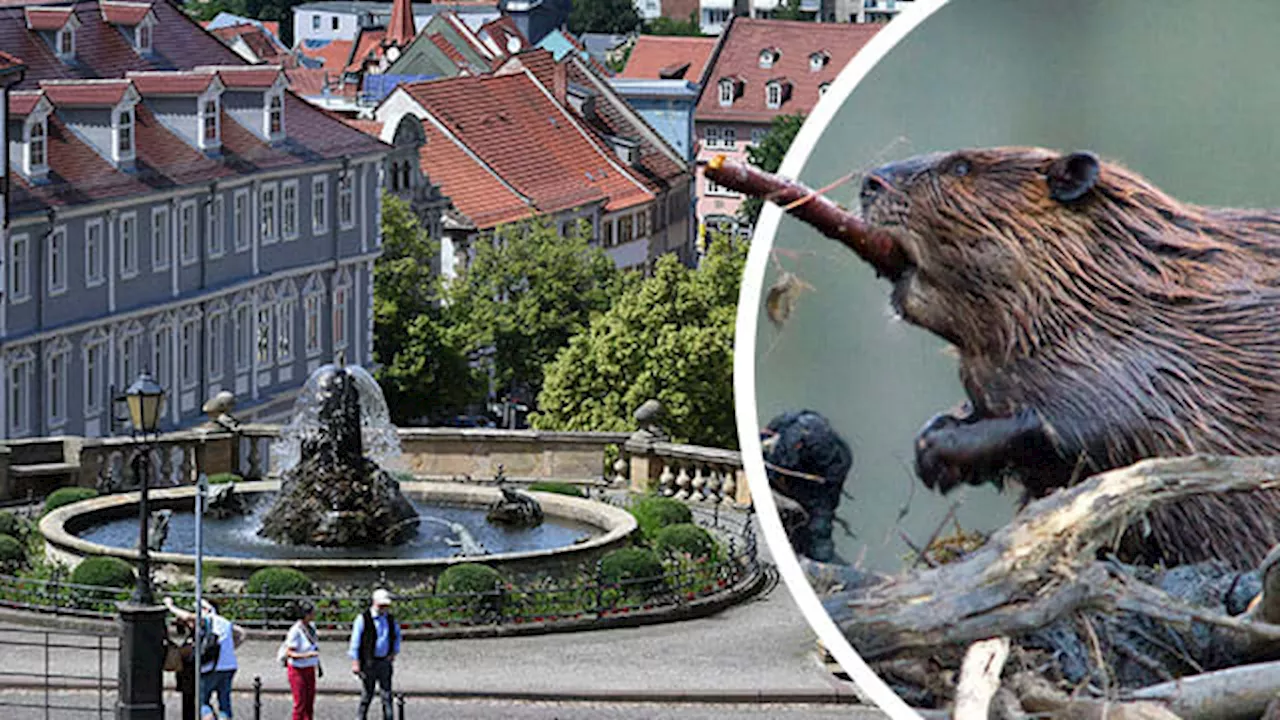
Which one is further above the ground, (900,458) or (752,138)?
(900,458)

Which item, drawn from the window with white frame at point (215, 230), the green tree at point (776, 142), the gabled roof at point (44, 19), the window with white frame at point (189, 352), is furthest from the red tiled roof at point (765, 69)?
the gabled roof at point (44, 19)

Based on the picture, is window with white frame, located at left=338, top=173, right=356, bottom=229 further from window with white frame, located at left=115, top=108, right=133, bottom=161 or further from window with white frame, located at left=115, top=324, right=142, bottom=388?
window with white frame, located at left=115, top=324, right=142, bottom=388

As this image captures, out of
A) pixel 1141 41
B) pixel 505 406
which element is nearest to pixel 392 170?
pixel 505 406

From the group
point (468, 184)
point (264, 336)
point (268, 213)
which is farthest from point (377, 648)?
point (468, 184)

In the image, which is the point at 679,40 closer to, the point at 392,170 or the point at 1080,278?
the point at 392,170

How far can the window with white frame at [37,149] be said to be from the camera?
68.7 metres

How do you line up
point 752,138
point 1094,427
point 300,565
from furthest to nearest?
1. point 752,138
2. point 300,565
3. point 1094,427

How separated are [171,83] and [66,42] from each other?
8.05ft

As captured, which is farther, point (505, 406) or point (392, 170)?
point (392, 170)

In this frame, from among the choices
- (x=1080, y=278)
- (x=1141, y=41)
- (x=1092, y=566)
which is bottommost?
(x=1092, y=566)

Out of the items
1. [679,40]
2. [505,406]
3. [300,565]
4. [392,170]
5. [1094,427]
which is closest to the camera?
[1094,427]

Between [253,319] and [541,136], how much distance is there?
43.6 m

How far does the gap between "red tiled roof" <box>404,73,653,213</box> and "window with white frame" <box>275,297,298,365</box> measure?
3136cm

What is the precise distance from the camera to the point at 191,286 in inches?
3029
